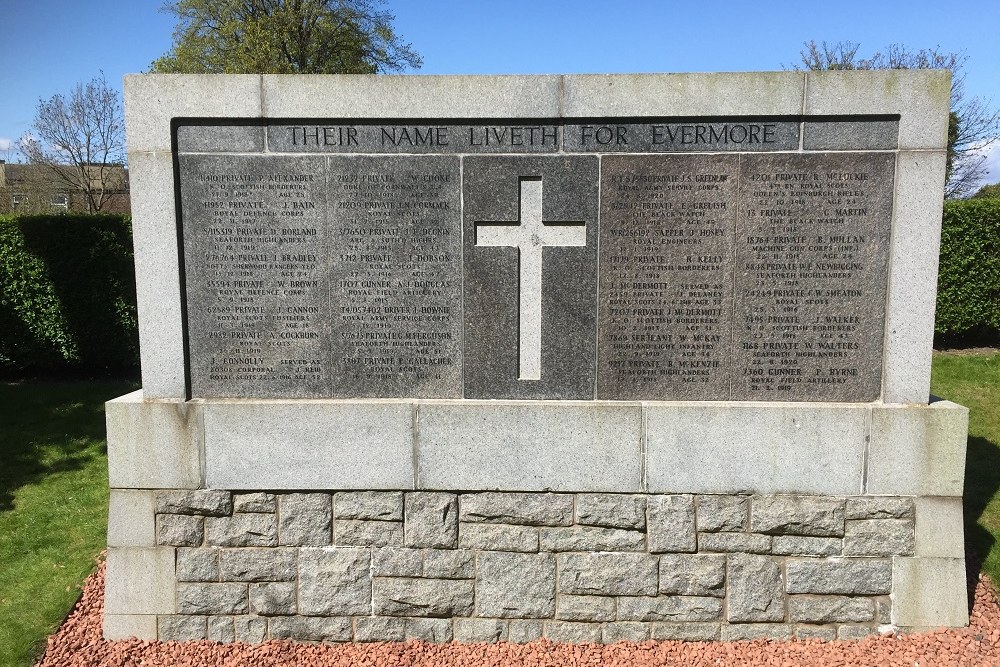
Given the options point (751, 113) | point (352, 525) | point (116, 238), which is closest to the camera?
point (751, 113)

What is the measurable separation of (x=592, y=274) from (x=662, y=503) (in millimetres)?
1522

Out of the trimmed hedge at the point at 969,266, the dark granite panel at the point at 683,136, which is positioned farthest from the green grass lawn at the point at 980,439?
the dark granite panel at the point at 683,136

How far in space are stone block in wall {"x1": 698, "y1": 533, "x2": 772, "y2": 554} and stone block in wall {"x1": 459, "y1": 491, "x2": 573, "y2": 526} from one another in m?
0.88

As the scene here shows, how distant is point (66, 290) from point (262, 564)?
7921mm

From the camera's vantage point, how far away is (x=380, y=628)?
4004 millimetres

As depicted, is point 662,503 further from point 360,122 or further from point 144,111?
point 144,111

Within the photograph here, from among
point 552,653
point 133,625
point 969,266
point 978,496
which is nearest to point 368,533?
point 552,653

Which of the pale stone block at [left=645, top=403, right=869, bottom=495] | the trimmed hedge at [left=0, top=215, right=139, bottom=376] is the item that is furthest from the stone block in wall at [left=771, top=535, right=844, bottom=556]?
the trimmed hedge at [left=0, top=215, right=139, bottom=376]

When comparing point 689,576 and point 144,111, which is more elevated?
point 144,111

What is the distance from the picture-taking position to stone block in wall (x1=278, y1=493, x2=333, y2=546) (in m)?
3.96

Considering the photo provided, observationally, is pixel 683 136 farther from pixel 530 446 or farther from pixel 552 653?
pixel 552 653

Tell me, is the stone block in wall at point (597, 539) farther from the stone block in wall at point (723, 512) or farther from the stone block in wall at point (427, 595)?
the stone block in wall at point (427, 595)

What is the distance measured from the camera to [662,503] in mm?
3900

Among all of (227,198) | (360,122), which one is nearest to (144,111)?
(227,198)
